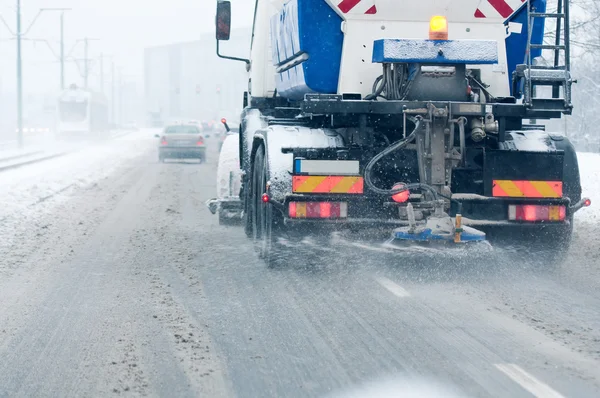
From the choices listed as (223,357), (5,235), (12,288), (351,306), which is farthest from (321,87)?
(5,235)

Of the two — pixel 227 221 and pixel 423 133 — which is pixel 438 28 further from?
pixel 227 221

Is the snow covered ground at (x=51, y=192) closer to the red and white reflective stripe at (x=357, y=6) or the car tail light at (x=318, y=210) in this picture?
the car tail light at (x=318, y=210)

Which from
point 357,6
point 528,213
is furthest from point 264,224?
point 528,213

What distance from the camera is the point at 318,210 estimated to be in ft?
28.0

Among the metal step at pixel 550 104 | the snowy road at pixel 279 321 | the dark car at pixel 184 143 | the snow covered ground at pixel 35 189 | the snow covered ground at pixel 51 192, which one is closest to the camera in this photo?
the snowy road at pixel 279 321

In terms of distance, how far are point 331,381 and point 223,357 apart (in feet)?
2.72

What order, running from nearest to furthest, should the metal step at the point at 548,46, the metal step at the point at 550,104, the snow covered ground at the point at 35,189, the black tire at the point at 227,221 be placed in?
1. the metal step at the point at 548,46
2. the metal step at the point at 550,104
3. the black tire at the point at 227,221
4. the snow covered ground at the point at 35,189

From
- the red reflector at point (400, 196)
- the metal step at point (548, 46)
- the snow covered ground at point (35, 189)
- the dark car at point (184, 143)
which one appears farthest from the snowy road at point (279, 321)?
the dark car at point (184, 143)

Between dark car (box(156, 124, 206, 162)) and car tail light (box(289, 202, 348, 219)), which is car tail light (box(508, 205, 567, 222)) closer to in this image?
car tail light (box(289, 202, 348, 219))

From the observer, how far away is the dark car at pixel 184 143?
33.1 metres

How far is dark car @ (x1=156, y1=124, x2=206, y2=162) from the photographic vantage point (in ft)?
109

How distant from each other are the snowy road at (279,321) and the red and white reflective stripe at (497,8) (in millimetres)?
2309

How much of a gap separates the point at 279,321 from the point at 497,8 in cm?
397

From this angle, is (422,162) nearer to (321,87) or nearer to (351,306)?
(321,87)
